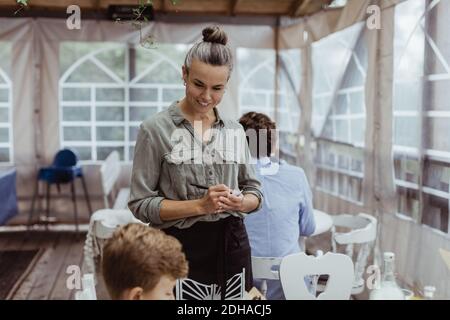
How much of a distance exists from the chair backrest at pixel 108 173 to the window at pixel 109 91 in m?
0.29

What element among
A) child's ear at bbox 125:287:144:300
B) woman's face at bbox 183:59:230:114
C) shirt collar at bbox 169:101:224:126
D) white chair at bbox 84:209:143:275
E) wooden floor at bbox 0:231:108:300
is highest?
woman's face at bbox 183:59:230:114

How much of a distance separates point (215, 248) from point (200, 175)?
21cm

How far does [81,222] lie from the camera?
208 inches

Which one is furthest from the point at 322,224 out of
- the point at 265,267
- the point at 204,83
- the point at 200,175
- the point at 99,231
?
the point at 204,83

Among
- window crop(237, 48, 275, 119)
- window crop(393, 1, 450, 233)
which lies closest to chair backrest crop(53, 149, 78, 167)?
window crop(237, 48, 275, 119)

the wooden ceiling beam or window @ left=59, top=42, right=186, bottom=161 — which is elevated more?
the wooden ceiling beam

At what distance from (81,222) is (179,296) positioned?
12.8 feet

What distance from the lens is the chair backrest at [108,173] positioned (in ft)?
12.5

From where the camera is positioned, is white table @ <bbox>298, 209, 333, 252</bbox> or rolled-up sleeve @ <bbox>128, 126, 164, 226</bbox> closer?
rolled-up sleeve @ <bbox>128, 126, 164, 226</bbox>

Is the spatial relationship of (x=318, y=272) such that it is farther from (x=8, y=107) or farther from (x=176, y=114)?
(x=8, y=107)

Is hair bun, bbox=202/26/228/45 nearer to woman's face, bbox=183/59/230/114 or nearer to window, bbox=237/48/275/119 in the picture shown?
woman's face, bbox=183/59/230/114

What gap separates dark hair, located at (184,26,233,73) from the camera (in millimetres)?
1436

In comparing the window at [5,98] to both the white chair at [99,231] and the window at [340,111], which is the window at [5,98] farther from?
the window at [340,111]

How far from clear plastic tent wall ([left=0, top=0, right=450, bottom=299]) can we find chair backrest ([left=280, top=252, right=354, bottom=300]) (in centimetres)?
65
